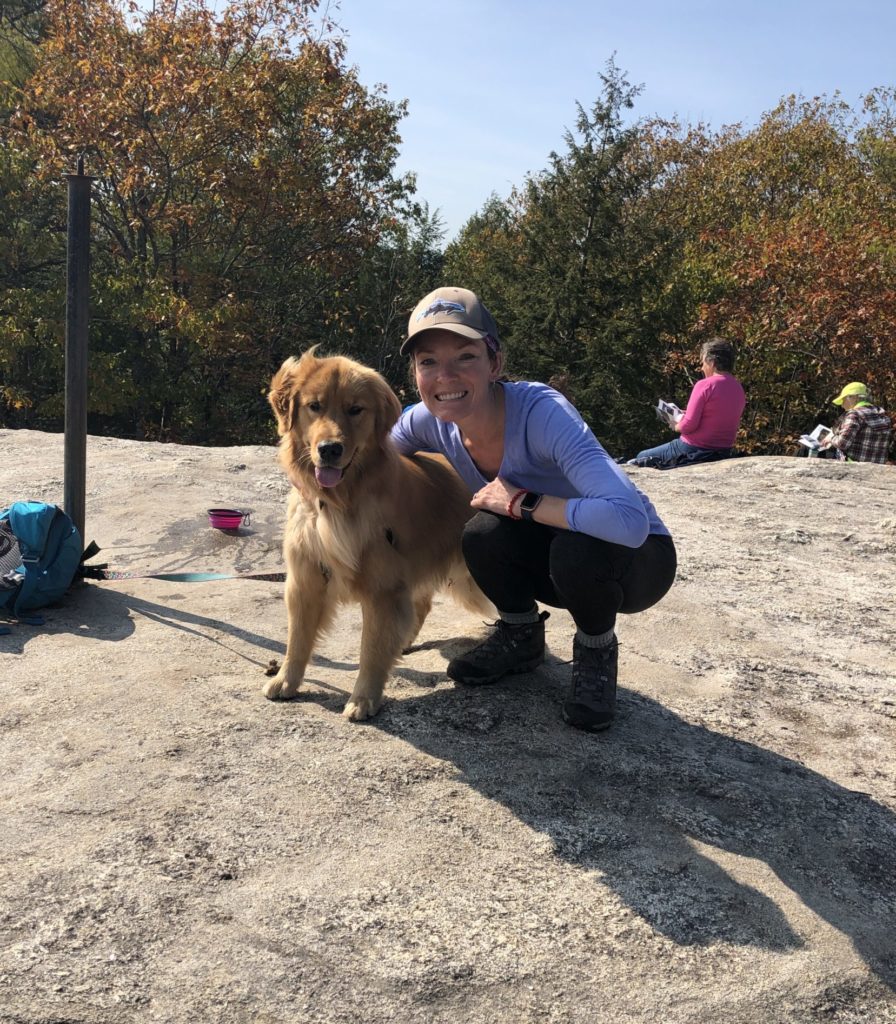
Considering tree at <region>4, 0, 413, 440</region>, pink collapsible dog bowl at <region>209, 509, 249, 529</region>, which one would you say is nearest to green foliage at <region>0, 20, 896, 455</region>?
tree at <region>4, 0, 413, 440</region>

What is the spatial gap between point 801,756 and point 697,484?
5.53 meters

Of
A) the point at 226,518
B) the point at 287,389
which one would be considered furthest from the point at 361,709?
the point at 226,518

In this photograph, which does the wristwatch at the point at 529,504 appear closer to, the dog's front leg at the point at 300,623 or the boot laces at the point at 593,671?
the boot laces at the point at 593,671

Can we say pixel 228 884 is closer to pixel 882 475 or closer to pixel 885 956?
pixel 885 956

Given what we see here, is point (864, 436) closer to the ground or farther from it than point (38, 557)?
farther from it

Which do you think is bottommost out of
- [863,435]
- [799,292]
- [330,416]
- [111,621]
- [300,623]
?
[111,621]

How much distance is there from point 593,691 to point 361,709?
867 mm

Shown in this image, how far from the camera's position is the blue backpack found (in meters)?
4.39

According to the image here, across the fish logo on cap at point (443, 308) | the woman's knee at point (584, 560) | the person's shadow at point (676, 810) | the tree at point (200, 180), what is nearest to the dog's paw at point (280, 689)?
the person's shadow at point (676, 810)

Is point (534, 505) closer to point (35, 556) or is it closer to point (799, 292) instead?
point (35, 556)

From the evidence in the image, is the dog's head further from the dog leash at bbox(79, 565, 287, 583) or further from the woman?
the dog leash at bbox(79, 565, 287, 583)

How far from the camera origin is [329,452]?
11.4 ft

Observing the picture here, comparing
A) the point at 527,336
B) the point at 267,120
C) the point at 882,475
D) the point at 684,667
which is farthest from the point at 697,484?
the point at 527,336

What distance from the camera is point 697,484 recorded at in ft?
28.9
